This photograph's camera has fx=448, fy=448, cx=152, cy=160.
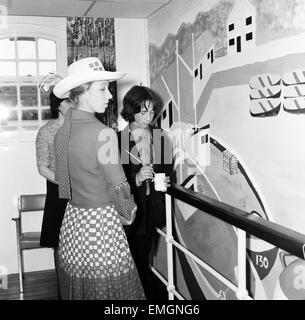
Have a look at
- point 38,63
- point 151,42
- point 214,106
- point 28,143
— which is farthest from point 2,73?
point 214,106

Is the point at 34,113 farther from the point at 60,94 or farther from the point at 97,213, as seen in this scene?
the point at 97,213

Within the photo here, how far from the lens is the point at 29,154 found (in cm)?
403

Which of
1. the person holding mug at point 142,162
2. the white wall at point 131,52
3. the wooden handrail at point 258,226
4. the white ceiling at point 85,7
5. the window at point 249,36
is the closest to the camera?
the wooden handrail at point 258,226

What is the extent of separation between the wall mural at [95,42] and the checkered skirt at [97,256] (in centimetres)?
229

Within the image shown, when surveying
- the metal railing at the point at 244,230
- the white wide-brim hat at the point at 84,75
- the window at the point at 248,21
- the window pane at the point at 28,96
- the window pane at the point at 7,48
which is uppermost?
the window pane at the point at 7,48

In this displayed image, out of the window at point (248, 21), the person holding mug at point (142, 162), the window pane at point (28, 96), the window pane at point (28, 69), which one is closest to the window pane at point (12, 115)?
the window pane at point (28, 96)

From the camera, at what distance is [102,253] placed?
1.87 meters

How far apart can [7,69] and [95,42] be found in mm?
817

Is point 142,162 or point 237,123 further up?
point 237,123

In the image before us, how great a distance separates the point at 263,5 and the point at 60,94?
1117mm

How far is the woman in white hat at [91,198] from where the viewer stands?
179 centimetres

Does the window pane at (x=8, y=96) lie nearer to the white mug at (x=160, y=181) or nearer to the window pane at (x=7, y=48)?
the window pane at (x=7, y=48)

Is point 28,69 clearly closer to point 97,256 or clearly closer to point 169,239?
point 169,239

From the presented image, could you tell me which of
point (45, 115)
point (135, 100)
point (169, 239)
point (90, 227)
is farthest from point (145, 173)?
point (45, 115)
